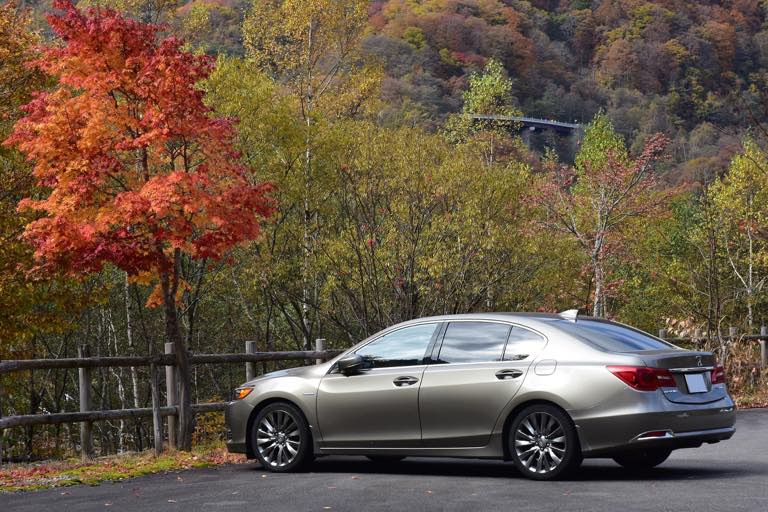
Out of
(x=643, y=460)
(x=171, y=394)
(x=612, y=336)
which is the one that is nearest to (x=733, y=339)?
(x=171, y=394)

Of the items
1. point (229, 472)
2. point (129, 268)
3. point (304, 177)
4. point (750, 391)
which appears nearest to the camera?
point (229, 472)

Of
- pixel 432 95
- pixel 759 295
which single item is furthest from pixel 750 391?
pixel 432 95

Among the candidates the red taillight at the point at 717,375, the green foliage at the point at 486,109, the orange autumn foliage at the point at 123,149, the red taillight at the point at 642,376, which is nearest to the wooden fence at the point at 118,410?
the orange autumn foliage at the point at 123,149

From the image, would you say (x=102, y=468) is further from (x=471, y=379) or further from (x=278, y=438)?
(x=471, y=379)

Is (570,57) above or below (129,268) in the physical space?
above

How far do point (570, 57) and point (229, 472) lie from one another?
116m

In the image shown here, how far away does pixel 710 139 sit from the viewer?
92.6 meters

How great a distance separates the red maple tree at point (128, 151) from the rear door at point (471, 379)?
4619mm

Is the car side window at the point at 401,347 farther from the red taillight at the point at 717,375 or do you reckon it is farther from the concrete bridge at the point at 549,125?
the concrete bridge at the point at 549,125

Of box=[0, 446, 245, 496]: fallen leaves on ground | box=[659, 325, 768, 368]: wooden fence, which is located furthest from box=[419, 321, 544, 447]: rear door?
box=[659, 325, 768, 368]: wooden fence

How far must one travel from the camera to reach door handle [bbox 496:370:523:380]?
1099 cm

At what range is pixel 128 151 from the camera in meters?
15.9

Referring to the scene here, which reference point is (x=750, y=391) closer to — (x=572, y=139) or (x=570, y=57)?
(x=572, y=139)

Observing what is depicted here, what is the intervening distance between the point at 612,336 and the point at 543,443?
1.34m
